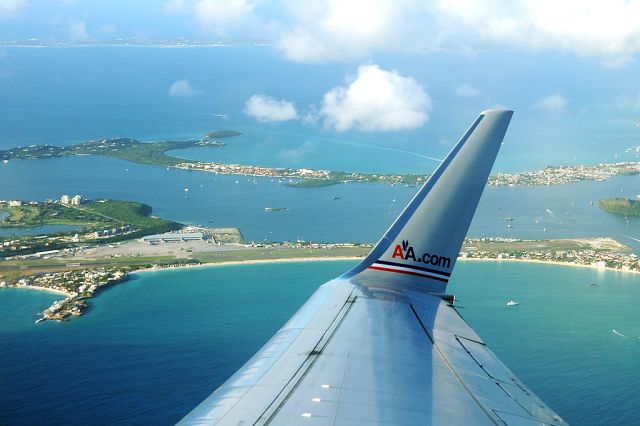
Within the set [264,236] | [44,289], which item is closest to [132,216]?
[264,236]

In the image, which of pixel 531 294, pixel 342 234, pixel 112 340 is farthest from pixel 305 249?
pixel 112 340

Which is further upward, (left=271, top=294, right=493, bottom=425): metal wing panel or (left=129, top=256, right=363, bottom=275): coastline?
(left=271, top=294, right=493, bottom=425): metal wing panel

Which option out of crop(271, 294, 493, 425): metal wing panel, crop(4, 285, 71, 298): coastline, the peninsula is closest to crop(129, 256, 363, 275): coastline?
the peninsula

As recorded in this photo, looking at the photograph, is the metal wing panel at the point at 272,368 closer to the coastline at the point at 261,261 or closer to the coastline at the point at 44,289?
the coastline at the point at 44,289

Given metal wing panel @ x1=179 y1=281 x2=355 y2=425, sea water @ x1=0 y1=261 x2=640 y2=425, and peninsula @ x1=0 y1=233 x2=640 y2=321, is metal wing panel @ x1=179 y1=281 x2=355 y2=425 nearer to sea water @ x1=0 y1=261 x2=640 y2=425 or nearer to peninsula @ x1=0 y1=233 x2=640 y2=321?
sea water @ x1=0 y1=261 x2=640 y2=425

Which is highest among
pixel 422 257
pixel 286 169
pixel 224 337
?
pixel 286 169

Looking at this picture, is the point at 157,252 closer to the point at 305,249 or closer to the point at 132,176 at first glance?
the point at 305,249

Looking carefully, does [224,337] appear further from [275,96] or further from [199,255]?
[275,96]

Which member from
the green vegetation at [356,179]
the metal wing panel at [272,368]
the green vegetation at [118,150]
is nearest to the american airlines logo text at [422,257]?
the metal wing panel at [272,368]
